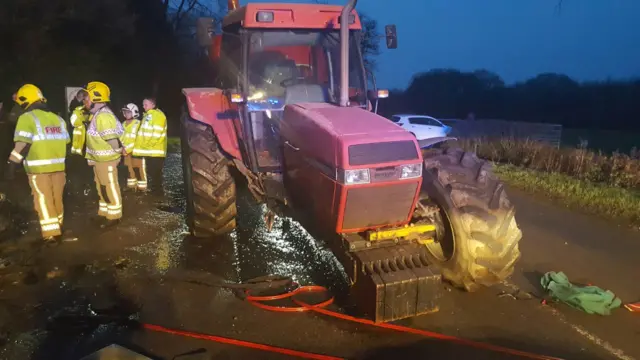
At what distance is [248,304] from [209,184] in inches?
68.1

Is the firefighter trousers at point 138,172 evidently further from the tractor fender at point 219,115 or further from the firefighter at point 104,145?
the tractor fender at point 219,115

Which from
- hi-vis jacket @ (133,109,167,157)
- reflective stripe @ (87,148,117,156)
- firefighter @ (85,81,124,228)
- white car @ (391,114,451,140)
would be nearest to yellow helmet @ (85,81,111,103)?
firefighter @ (85,81,124,228)

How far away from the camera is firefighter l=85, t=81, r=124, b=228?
6.69 metres

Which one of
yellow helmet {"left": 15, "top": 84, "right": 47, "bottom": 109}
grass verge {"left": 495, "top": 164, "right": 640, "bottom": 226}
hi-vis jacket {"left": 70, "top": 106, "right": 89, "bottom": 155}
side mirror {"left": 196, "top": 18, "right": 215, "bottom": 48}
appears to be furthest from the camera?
hi-vis jacket {"left": 70, "top": 106, "right": 89, "bottom": 155}

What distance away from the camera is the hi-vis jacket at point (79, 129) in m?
8.04

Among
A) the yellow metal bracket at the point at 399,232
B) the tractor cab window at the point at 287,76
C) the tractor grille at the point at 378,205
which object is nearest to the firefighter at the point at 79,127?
the tractor cab window at the point at 287,76

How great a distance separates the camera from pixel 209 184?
19.0 ft

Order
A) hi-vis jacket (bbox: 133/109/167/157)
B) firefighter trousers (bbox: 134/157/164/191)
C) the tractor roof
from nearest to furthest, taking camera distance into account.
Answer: the tractor roof, hi-vis jacket (bbox: 133/109/167/157), firefighter trousers (bbox: 134/157/164/191)

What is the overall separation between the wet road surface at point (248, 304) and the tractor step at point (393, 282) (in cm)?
24

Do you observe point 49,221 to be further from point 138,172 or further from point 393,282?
point 393,282

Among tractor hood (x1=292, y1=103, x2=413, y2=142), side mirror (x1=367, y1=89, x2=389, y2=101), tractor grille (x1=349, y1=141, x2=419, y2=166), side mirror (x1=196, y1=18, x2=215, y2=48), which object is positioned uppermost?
side mirror (x1=196, y1=18, x2=215, y2=48)

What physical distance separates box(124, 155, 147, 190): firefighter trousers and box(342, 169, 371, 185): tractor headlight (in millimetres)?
6056

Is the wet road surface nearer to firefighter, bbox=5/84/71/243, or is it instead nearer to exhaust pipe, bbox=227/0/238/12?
firefighter, bbox=5/84/71/243

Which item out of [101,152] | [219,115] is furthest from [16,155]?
[219,115]
